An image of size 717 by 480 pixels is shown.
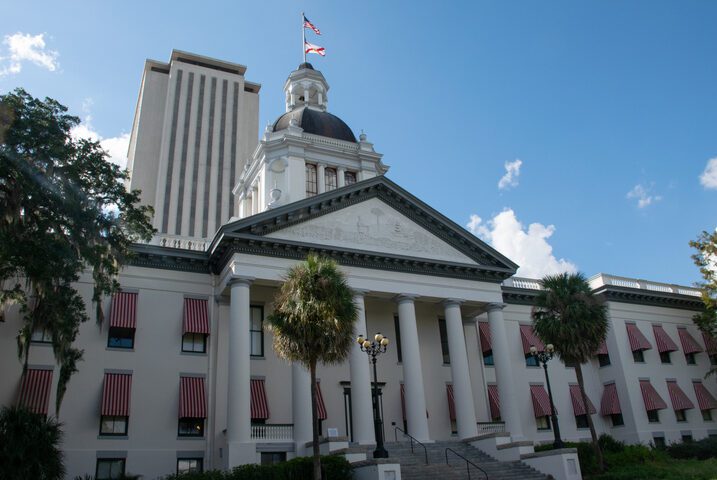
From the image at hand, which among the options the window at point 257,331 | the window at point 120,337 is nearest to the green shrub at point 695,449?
the window at point 257,331

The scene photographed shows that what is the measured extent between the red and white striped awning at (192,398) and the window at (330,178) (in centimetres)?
1673

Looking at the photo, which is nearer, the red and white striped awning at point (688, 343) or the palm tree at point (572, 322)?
the palm tree at point (572, 322)

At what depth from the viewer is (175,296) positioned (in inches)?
1111

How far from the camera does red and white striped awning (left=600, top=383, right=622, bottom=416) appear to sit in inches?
1401

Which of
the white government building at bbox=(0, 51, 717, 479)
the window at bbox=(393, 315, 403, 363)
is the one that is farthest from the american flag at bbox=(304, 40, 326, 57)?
the window at bbox=(393, 315, 403, 363)

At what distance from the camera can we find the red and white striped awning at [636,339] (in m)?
37.2

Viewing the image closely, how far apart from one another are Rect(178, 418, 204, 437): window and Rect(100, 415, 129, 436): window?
2.23 meters

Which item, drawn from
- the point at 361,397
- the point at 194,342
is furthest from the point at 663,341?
the point at 194,342

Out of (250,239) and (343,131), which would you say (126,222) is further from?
(343,131)

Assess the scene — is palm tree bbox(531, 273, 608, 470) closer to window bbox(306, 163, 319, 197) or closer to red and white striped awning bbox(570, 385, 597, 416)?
red and white striped awning bbox(570, 385, 597, 416)

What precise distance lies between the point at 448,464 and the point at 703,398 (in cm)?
2218

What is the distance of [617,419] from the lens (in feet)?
118

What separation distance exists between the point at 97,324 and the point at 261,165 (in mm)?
17448

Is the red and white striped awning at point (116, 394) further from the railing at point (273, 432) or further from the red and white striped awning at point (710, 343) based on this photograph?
the red and white striped awning at point (710, 343)
